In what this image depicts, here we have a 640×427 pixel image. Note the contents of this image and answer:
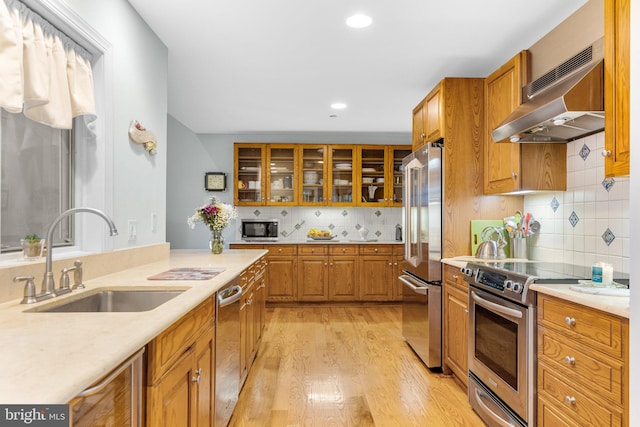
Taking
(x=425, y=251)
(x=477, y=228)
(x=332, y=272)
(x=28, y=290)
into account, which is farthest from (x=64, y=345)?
(x=332, y=272)

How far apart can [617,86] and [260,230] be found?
4565 mm

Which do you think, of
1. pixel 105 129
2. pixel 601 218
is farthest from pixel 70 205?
pixel 601 218

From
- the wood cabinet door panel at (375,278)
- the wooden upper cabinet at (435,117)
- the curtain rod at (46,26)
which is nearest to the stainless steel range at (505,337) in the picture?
the wooden upper cabinet at (435,117)

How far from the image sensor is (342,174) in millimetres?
5863

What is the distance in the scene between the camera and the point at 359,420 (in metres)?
2.34

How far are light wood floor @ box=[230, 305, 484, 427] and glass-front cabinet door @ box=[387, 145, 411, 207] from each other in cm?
215

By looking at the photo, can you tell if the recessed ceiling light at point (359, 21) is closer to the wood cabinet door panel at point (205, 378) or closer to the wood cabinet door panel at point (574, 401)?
the wood cabinet door panel at point (205, 378)

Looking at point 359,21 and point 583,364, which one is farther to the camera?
point 359,21

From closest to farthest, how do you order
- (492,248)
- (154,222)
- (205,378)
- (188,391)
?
(188,391), (205,378), (154,222), (492,248)

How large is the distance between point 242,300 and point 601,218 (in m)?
2.28

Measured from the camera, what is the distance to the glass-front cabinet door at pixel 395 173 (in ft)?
19.1

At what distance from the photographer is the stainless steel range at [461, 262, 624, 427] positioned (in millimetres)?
1950

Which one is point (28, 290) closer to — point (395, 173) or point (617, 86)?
point (617, 86)

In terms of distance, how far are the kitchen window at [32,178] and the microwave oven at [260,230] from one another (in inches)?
139
